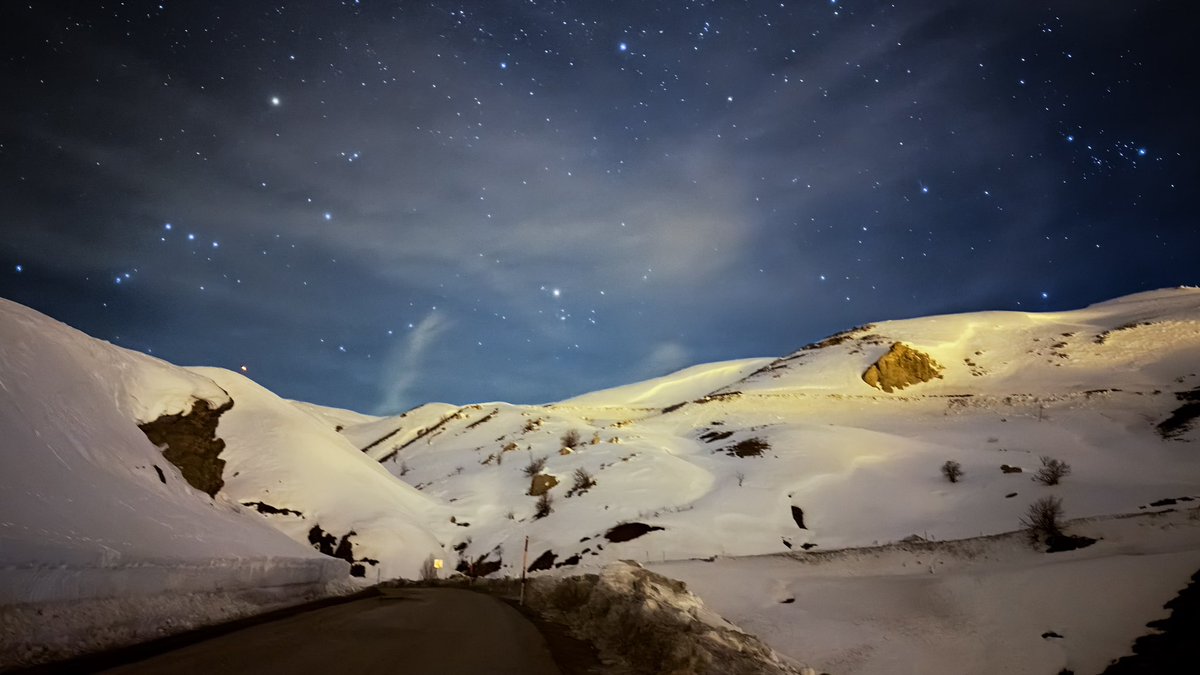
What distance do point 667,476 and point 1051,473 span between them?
2621 cm

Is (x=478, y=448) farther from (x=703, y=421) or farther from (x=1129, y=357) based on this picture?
(x=1129, y=357)

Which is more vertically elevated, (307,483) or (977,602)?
(307,483)

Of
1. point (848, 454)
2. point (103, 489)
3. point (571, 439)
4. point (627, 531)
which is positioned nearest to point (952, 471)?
point (848, 454)

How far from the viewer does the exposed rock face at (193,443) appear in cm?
2375

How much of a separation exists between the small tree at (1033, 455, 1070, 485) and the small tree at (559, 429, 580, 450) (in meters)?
41.1

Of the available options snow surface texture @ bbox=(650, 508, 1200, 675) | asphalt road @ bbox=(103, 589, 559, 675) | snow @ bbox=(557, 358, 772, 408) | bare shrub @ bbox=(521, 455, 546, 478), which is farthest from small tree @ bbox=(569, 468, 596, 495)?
snow @ bbox=(557, 358, 772, 408)

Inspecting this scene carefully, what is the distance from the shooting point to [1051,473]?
1281 inches

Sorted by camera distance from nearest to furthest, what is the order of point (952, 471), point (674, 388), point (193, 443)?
point (193, 443), point (952, 471), point (674, 388)

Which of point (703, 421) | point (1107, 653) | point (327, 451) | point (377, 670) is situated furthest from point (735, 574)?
point (703, 421)

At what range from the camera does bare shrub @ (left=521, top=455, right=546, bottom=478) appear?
54062mm

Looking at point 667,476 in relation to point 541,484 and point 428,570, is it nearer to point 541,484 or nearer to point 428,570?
point 541,484

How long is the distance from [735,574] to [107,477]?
21.4 meters

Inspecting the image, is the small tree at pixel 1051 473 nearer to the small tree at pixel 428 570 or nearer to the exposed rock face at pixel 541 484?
the exposed rock face at pixel 541 484

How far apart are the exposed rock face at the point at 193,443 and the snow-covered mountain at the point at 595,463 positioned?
131 mm
